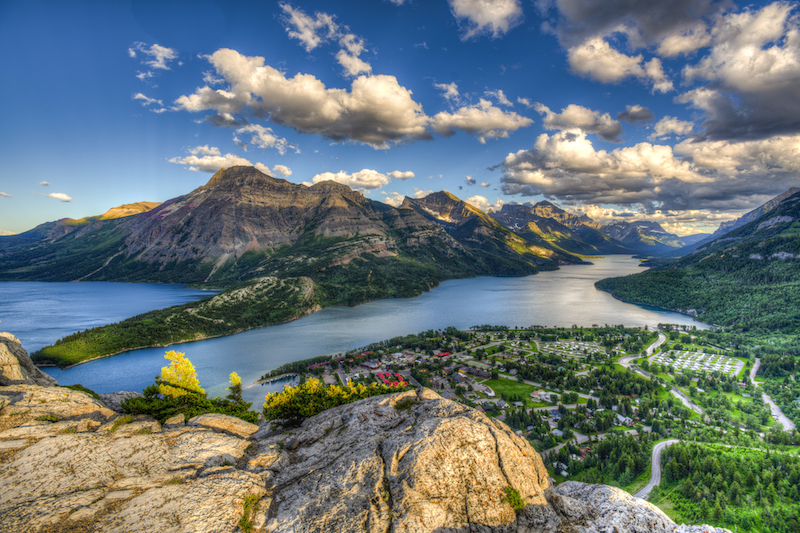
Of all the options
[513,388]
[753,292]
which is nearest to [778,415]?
[513,388]

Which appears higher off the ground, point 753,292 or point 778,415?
point 753,292

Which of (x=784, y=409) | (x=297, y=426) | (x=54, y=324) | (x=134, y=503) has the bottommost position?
(x=784, y=409)

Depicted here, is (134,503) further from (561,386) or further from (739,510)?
(561,386)

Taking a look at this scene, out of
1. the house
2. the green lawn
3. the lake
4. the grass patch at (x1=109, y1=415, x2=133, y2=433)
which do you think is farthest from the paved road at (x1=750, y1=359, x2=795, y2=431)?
the grass patch at (x1=109, y1=415, x2=133, y2=433)

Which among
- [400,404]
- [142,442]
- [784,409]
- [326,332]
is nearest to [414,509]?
[400,404]

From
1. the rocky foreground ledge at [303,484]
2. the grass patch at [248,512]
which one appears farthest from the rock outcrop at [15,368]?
the grass patch at [248,512]

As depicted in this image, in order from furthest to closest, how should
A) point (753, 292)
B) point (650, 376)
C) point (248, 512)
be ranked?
point (753, 292)
point (650, 376)
point (248, 512)

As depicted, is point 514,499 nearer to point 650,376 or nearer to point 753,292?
point 650,376

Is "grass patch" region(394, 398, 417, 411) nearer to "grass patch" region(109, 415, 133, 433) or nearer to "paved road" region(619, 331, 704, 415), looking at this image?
"grass patch" region(109, 415, 133, 433)
